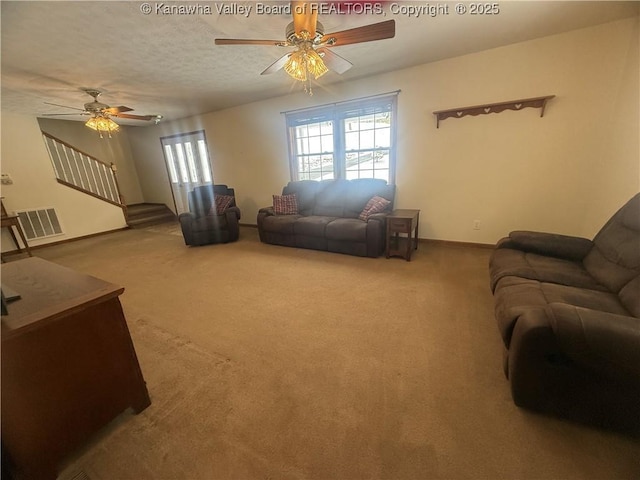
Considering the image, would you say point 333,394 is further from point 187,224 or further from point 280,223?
point 187,224

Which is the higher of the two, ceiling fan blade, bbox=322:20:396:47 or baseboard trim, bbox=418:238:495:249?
ceiling fan blade, bbox=322:20:396:47

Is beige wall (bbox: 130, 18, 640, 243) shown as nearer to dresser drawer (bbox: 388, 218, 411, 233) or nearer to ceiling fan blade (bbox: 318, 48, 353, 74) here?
dresser drawer (bbox: 388, 218, 411, 233)

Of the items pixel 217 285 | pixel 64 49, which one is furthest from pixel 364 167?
pixel 64 49

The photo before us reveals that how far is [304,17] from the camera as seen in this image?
5.45ft

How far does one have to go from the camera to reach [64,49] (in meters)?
2.39

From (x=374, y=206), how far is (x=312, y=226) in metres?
0.95

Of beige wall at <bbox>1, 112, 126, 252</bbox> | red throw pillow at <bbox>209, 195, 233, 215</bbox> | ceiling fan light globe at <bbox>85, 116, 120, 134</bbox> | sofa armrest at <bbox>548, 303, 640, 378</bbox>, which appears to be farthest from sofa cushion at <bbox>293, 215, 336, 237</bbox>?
beige wall at <bbox>1, 112, 126, 252</bbox>

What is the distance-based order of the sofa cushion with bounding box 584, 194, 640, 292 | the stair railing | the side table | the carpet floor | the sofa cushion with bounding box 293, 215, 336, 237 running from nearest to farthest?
the carpet floor → the sofa cushion with bounding box 584, 194, 640, 292 → the side table → the sofa cushion with bounding box 293, 215, 336, 237 → the stair railing

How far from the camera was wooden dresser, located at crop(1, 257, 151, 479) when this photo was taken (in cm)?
94

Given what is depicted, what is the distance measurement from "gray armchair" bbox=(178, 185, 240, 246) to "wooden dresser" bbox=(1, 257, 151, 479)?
2.97 m

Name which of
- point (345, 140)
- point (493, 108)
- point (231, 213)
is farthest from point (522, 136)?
point (231, 213)

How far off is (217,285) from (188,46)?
251cm

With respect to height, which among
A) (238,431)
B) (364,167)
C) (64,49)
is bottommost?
(238,431)

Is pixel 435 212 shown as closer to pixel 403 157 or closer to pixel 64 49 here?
pixel 403 157
